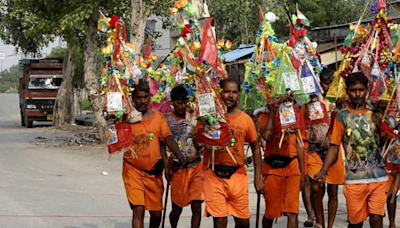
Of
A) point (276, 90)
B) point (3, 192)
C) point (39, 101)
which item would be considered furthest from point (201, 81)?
point (39, 101)

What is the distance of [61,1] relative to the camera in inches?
928

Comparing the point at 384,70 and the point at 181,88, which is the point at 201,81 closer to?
the point at 181,88

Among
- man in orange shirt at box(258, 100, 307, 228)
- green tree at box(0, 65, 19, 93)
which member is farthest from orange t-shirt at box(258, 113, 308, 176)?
green tree at box(0, 65, 19, 93)

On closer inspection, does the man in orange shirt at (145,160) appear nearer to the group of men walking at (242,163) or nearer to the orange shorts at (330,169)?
the group of men walking at (242,163)

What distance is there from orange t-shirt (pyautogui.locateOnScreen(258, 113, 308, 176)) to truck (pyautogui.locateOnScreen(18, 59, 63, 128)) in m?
28.1

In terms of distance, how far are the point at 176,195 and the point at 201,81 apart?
1.50 metres

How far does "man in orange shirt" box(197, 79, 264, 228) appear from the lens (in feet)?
23.7

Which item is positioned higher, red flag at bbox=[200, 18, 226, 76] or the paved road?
red flag at bbox=[200, 18, 226, 76]

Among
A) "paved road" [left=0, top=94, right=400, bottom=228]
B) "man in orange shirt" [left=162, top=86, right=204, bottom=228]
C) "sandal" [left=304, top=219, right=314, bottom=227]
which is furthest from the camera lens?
"paved road" [left=0, top=94, right=400, bottom=228]

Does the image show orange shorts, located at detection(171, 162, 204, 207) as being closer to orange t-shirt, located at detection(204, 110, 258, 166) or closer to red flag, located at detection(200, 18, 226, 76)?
orange t-shirt, located at detection(204, 110, 258, 166)

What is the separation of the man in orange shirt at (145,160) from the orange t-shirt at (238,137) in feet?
2.04

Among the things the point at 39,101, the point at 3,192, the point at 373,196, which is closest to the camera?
the point at 373,196

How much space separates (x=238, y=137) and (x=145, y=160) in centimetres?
96

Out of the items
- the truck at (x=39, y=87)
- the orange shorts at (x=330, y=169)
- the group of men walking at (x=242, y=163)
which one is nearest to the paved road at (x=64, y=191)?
the orange shorts at (x=330, y=169)
